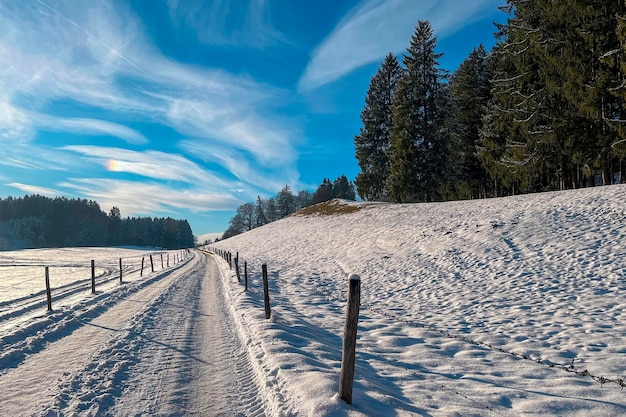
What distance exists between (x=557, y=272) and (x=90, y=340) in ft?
47.3

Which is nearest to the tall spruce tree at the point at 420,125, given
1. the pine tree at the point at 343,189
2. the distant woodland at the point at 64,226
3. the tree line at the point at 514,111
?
the tree line at the point at 514,111

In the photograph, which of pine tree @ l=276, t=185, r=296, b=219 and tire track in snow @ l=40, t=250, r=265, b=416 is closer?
Answer: tire track in snow @ l=40, t=250, r=265, b=416

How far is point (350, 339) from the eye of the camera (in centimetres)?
389

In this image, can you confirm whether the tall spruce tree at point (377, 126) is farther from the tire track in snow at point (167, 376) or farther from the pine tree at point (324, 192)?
the pine tree at point (324, 192)

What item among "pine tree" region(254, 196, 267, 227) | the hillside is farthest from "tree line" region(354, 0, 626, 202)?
"pine tree" region(254, 196, 267, 227)

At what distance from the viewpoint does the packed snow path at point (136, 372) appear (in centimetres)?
427

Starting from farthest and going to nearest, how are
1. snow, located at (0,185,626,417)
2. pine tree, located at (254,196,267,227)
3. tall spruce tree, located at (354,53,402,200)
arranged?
pine tree, located at (254,196,267,227) → tall spruce tree, located at (354,53,402,200) → snow, located at (0,185,626,417)

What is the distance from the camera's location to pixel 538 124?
76.1 feet

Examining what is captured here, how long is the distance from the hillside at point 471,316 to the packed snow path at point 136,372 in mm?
567

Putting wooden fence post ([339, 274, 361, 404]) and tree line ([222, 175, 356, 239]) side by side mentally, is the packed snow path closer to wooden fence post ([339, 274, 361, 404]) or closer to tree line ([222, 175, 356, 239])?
wooden fence post ([339, 274, 361, 404])

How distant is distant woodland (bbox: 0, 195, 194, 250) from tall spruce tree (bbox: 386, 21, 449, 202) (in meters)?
123

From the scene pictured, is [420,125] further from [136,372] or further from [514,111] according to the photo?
[136,372]

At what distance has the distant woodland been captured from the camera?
375ft

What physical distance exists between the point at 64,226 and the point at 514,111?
141000 millimetres
